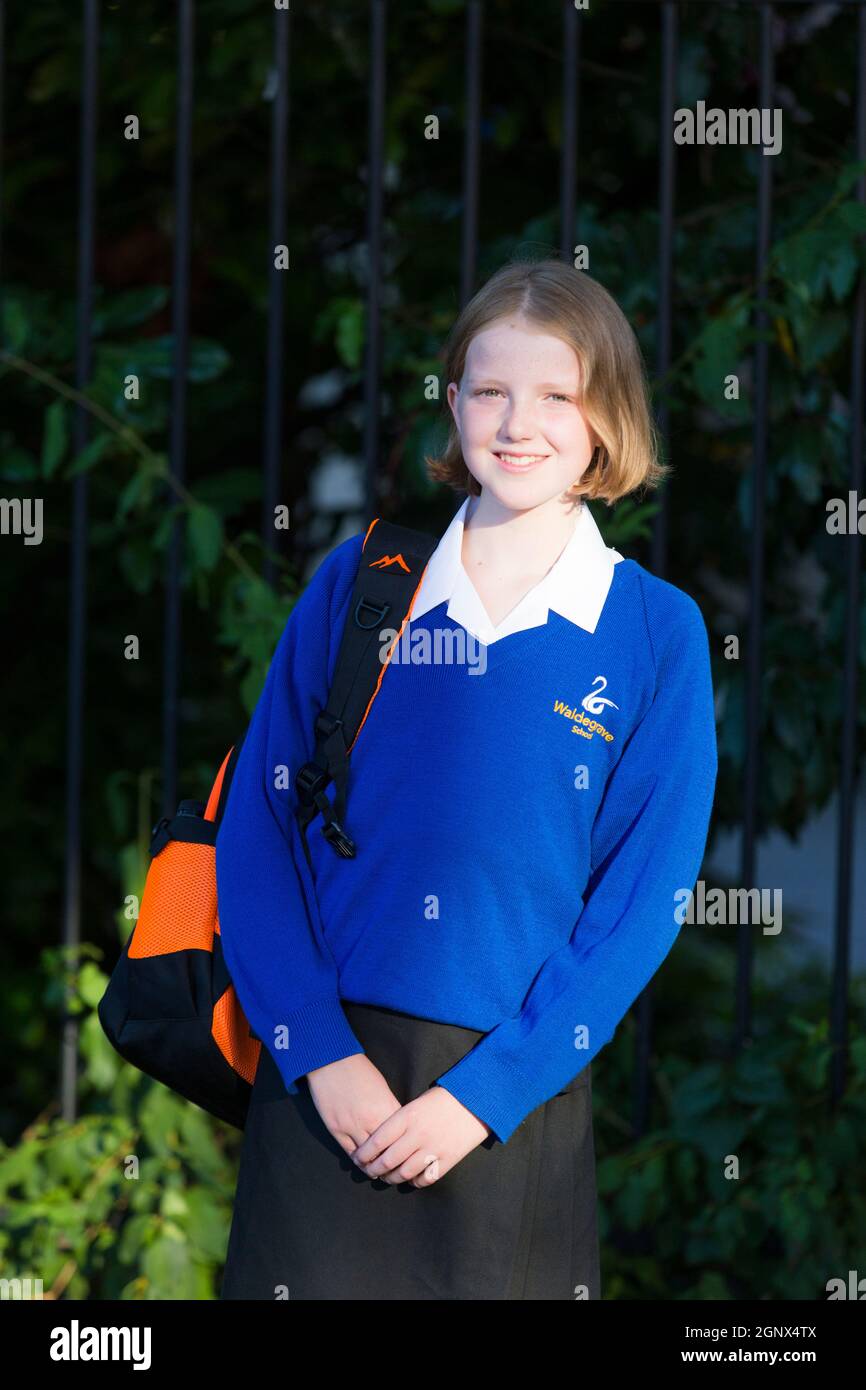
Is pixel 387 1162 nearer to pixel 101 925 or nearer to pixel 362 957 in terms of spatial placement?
pixel 362 957

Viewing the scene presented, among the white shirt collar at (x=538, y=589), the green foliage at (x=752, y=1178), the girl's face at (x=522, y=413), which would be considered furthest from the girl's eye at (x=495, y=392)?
the green foliage at (x=752, y=1178)

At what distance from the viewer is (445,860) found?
5.63 ft

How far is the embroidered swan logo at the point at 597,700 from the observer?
1.76 m

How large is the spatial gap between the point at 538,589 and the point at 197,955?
0.58m

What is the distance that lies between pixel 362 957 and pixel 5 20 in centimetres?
251

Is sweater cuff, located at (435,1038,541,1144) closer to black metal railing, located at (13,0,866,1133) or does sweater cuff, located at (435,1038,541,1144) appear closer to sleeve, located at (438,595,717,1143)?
sleeve, located at (438,595,717,1143)

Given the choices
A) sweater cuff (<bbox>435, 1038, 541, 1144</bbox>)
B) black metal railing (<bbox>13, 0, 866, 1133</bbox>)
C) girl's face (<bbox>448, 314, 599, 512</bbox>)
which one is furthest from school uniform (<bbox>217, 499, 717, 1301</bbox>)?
black metal railing (<bbox>13, 0, 866, 1133</bbox>)

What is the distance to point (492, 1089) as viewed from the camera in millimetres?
1657

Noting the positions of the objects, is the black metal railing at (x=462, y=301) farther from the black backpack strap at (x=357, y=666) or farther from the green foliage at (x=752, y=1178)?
the black backpack strap at (x=357, y=666)

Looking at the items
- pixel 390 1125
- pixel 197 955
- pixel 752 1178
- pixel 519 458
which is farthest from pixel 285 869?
pixel 752 1178

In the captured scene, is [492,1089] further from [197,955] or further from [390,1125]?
[197,955]

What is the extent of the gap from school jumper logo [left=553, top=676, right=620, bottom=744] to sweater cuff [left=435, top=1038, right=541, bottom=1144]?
35 cm

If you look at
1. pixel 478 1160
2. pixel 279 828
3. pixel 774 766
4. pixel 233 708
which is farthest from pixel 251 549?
pixel 478 1160

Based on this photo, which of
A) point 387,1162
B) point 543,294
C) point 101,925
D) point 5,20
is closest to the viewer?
point 387,1162
